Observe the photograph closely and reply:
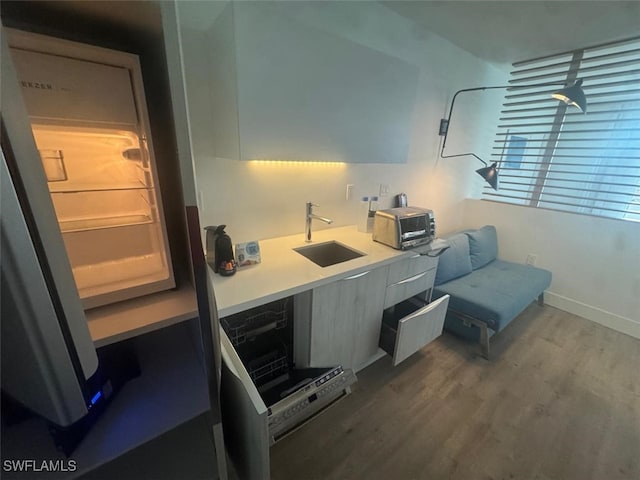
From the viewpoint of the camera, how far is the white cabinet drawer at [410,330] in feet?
5.04

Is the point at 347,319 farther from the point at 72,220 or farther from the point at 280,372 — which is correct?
the point at 72,220

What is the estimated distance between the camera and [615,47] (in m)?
2.19

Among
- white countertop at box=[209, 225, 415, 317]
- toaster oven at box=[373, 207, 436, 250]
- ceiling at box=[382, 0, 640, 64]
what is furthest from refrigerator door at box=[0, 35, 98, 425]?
ceiling at box=[382, 0, 640, 64]

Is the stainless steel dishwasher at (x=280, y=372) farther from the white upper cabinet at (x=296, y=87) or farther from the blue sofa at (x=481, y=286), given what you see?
the blue sofa at (x=481, y=286)

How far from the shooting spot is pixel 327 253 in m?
1.81

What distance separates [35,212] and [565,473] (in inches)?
90.9

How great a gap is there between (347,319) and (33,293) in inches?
49.5

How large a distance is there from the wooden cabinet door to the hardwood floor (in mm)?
311

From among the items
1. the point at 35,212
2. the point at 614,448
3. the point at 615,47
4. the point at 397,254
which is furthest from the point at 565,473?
the point at 615,47

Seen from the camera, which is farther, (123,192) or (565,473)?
(565,473)

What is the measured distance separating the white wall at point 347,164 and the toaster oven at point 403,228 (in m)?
0.42

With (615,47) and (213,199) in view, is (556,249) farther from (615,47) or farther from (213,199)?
(213,199)

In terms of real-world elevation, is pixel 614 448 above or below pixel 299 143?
below

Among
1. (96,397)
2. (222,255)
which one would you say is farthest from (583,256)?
(96,397)
